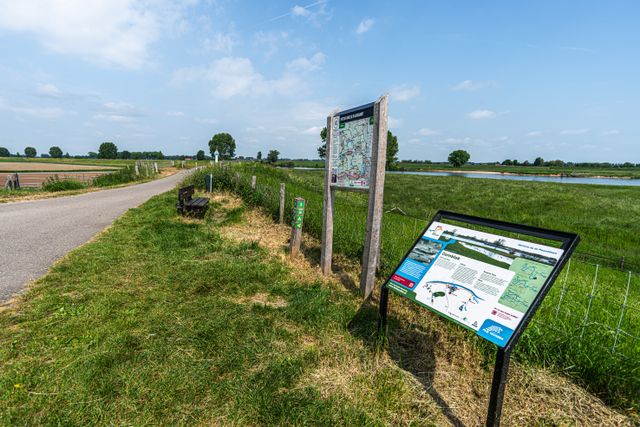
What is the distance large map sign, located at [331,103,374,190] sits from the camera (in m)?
4.27

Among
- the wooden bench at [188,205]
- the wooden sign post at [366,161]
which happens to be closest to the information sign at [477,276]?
the wooden sign post at [366,161]

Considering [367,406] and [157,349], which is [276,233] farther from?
[367,406]

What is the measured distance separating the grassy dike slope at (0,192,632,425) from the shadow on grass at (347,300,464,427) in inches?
0.6

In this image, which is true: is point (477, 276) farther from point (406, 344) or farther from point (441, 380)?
point (406, 344)

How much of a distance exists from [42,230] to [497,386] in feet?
32.7

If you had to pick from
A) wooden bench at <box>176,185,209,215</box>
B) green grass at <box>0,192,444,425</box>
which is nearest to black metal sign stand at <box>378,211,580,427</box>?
green grass at <box>0,192,444,425</box>

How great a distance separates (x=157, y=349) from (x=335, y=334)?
1824 millimetres

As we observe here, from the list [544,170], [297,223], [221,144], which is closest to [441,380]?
[297,223]

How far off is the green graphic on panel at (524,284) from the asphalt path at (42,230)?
585 centimetres

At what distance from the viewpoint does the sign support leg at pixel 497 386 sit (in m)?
→ 1.98

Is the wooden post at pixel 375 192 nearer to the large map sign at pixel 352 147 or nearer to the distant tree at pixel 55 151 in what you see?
the large map sign at pixel 352 147

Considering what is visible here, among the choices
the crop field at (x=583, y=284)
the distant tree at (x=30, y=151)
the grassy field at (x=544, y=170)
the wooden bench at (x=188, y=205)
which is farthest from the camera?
the distant tree at (x=30, y=151)

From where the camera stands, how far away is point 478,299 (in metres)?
2.21

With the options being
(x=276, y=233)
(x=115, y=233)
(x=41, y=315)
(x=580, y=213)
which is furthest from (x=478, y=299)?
(x=580, y=213)
